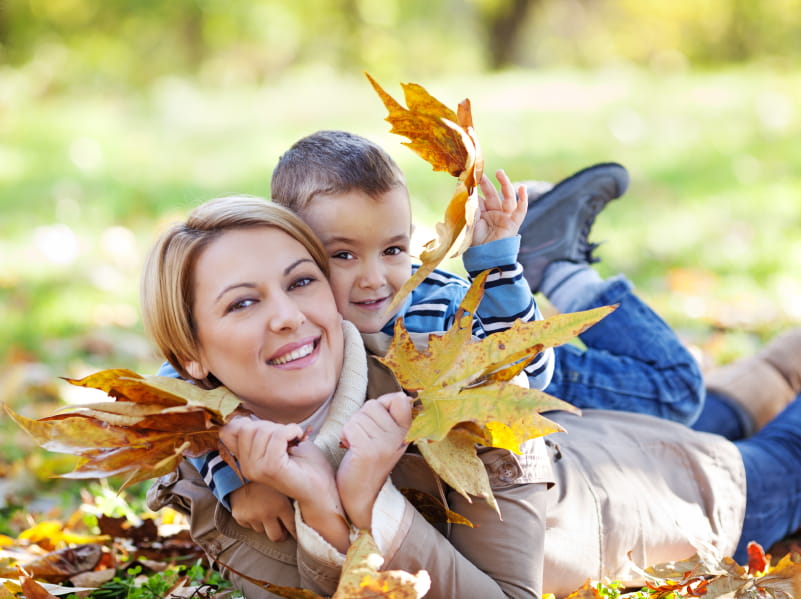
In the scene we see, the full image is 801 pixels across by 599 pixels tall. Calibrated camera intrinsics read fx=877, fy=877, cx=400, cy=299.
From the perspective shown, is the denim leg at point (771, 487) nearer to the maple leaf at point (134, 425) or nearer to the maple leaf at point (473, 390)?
the maple leaf at point (473, 390)

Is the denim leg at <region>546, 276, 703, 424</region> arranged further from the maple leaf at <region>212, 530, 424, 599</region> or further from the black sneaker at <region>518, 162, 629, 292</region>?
the maple leaf at <region>212, 530, 424, 599</region>

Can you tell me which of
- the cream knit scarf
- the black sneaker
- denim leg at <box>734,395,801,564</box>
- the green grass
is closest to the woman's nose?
the cream knit scarf

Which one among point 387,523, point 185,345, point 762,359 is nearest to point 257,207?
point 185,345

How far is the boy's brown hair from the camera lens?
2.17 metres

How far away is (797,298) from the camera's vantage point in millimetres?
4629

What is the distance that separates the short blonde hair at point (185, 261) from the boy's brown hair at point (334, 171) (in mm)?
177

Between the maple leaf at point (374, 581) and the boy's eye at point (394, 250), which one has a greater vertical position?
the boy's eye at point (394, 250)

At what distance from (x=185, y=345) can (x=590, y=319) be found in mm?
888

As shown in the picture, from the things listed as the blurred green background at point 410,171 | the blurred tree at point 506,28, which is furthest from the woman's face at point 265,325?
the blurred tree at point 506,28

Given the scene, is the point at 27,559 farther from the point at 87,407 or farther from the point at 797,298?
the point at 797,298

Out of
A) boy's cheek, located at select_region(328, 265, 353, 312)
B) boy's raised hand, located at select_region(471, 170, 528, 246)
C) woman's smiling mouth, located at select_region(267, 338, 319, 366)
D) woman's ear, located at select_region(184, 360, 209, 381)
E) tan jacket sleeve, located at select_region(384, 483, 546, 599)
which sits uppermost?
boy's raised hand, located at select_region(471, 170, 528, 246)

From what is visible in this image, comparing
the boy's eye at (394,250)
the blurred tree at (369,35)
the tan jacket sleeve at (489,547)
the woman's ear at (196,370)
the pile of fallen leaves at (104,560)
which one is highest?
the blurred tree at (369,35)

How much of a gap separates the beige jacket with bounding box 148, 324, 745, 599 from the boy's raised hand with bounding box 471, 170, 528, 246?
38cm

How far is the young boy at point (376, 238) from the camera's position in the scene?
6.28 ft
